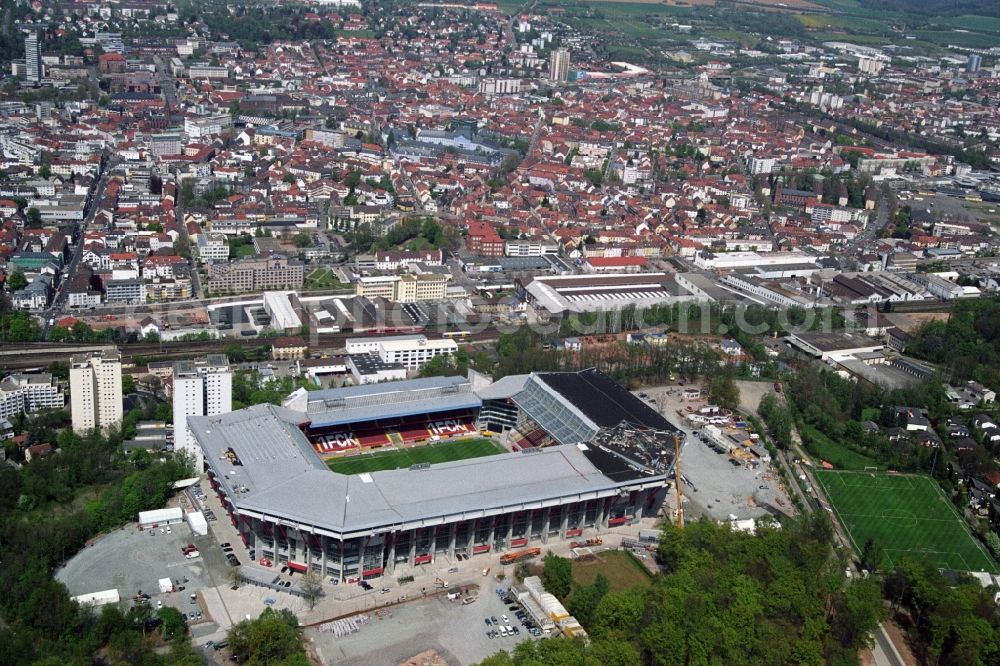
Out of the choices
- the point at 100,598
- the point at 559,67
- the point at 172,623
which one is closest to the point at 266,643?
the point at 172,623

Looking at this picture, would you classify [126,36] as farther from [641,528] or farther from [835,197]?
[641,528]

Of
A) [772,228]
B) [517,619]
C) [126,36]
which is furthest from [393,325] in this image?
[126,36]

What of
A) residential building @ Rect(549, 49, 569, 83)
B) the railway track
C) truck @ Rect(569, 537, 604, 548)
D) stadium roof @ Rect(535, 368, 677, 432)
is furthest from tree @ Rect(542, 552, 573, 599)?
residential building @ Rect(549, 49, 569, 83)

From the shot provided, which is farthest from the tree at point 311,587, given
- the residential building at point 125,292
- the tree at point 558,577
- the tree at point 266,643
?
the residential building at point 125,292

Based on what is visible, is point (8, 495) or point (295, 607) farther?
point (8, 495)

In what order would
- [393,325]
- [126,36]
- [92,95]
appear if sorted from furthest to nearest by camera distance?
1. [126,36]
2. [92,95]
3. [393,325]

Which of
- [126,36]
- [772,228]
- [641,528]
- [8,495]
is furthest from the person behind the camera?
[126,36]
